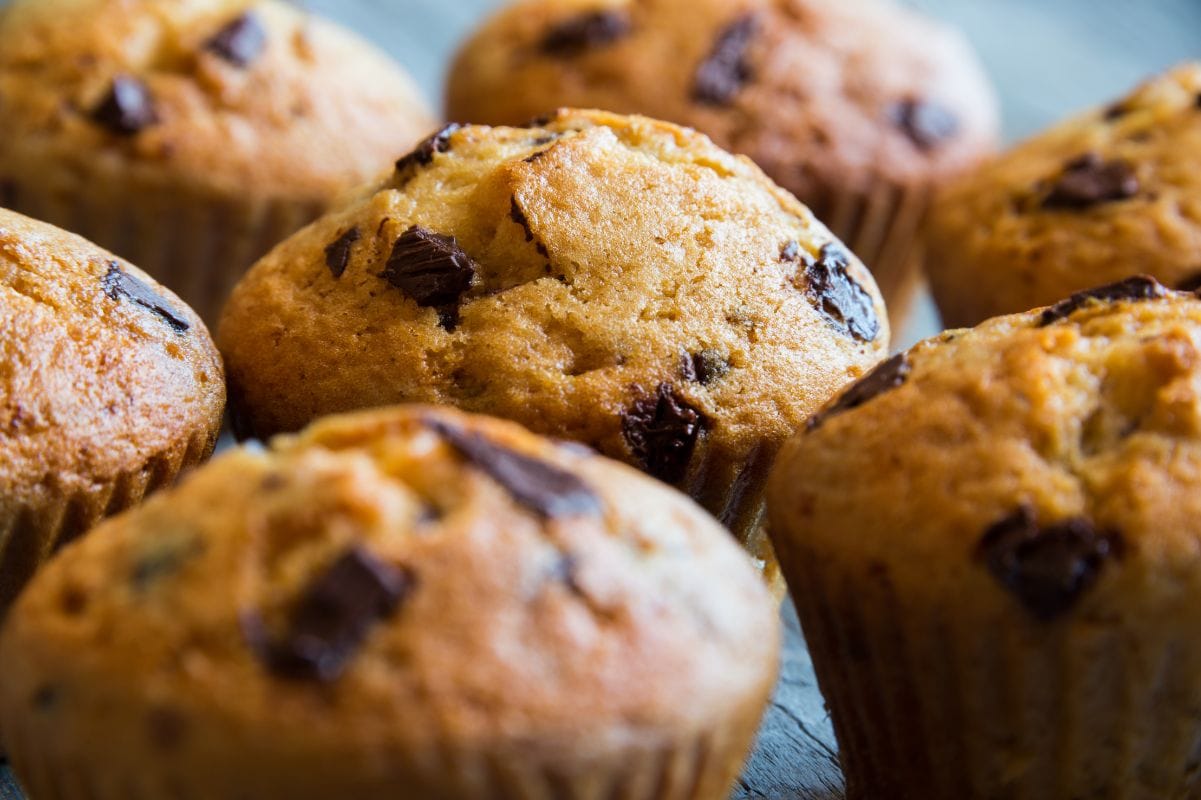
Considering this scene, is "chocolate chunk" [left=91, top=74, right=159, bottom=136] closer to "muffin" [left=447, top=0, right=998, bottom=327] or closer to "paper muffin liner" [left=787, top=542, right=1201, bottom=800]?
"muffin" [left=447, top=0, right=998, bottom=327]

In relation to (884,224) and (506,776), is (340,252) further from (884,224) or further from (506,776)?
(884,224)

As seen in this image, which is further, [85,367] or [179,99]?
[179,99]

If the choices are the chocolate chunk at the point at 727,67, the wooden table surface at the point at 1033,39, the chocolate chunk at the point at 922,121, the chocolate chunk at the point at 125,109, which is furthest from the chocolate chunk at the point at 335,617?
the wooden table surface at the point at 1033,39

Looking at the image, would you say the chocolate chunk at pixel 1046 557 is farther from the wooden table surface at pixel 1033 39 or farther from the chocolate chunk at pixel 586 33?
the wooden table surface at pixel 1033 39

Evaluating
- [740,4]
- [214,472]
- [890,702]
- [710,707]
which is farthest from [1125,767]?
[740,4]

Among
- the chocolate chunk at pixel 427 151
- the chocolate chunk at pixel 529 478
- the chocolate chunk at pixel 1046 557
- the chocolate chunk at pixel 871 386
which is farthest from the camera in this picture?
the chocolate chunk at pixel 427 151

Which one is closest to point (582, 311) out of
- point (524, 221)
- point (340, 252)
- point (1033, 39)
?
point (524, 221)
